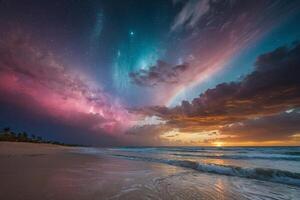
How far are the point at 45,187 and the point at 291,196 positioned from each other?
24.1ft

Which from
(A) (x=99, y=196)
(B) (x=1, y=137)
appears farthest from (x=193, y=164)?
(B) (x=1, y=137)

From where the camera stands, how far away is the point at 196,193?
538cm

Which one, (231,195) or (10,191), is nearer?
(10,191)

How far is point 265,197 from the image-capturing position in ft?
17.5

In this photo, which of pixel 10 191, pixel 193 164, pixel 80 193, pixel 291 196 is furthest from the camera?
pixel 193 164

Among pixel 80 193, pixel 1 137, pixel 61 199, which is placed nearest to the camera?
pixel 61 199

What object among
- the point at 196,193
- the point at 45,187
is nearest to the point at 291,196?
the point at 196,193

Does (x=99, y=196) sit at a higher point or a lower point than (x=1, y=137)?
lower

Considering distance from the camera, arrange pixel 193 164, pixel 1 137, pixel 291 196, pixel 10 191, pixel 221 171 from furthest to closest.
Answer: pixel 1 137
pixel 193 164
pixel 221 171
pixel 291 196
pixel 10 191

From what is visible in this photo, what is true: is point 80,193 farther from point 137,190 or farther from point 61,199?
point 137,190

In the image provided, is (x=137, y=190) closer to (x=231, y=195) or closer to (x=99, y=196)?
(x=99, y=196)

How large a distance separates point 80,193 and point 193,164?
950 centimetres

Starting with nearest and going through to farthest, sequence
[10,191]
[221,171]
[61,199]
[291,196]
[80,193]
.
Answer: [61,199], [10,191], [80,193], [291,196], [221,171]

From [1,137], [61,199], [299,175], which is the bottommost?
[61,199]
